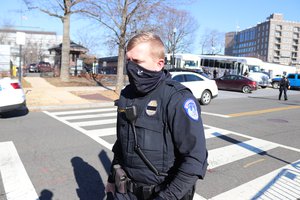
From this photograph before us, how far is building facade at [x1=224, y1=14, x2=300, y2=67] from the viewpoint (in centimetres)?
13000

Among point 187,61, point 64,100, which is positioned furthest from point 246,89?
point 64,100

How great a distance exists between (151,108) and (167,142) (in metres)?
0.24

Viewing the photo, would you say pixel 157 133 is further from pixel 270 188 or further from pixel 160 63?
pixel 270 188

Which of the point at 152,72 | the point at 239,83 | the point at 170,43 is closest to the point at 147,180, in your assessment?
the point at 152,72

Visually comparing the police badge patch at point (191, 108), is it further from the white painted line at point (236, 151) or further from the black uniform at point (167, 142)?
the white painted line at point (236, 151)

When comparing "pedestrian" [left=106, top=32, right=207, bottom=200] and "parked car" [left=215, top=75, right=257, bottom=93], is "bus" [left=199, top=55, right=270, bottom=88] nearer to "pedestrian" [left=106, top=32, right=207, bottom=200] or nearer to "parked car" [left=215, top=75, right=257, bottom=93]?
"parked car" [left=215, top=75, right=257, bottom=93]

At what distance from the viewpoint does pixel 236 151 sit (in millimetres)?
6516

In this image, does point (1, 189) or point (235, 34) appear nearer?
point (1, 189)

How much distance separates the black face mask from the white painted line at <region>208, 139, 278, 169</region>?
380 cm

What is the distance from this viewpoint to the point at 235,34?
15750cm

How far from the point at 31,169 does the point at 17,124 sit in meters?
4.24

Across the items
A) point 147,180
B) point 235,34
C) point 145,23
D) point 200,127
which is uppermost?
point 235,34

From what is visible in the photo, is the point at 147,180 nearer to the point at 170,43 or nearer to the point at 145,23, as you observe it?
the point at 145,23

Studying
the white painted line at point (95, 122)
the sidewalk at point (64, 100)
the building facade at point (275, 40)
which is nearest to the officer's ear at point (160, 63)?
the white painted line at point (95, 122)
